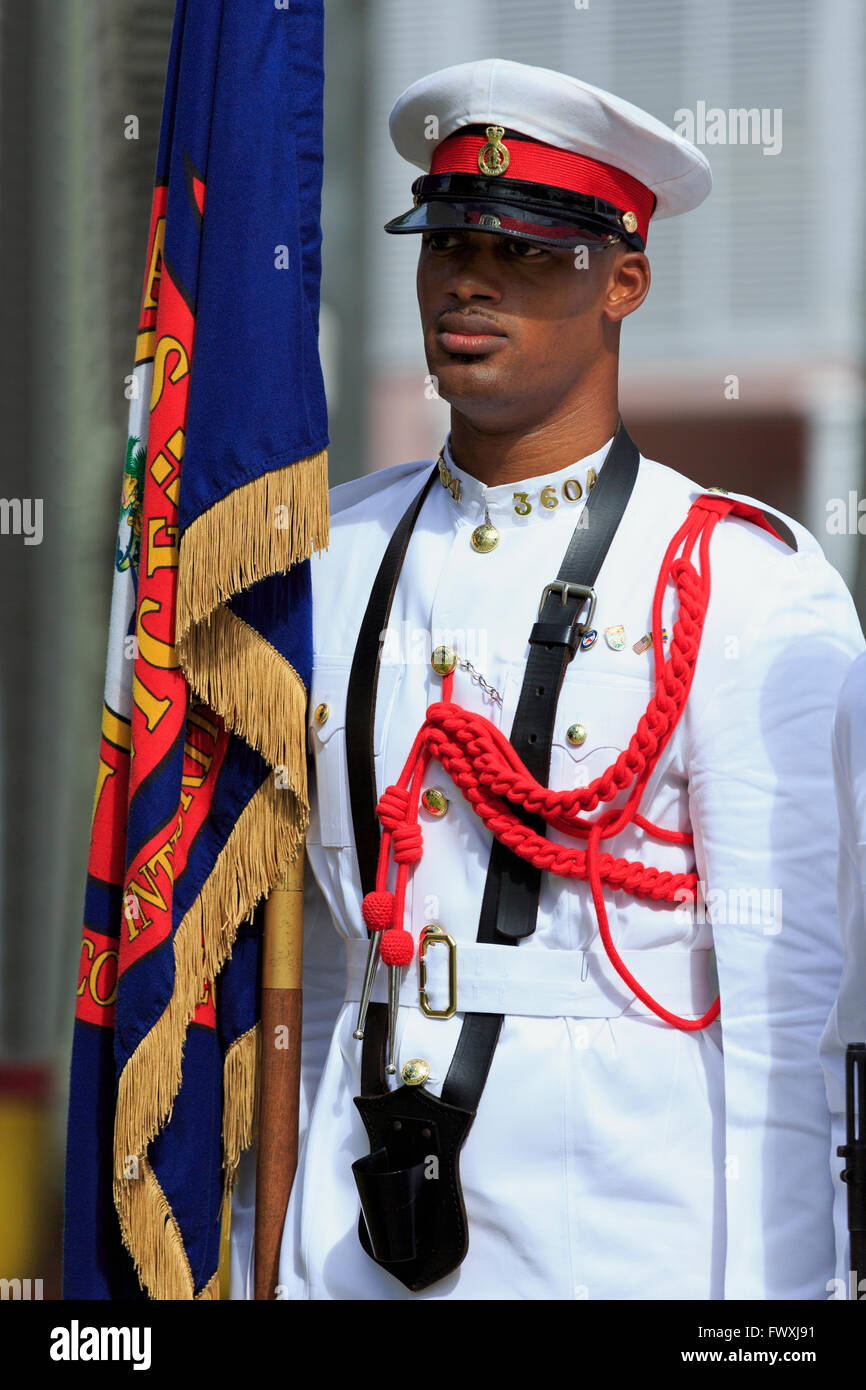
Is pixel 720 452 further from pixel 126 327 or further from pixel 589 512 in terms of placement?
pixel 589 512

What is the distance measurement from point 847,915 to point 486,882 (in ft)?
1.67

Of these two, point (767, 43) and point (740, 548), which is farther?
point (767, 43)

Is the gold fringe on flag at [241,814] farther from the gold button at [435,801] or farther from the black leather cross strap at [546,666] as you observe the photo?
the black leather cross strap at [546,666]

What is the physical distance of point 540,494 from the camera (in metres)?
2.32

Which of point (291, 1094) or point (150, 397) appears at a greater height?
point (150, 397)

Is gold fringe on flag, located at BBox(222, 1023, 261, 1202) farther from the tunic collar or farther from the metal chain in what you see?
the tunic collar

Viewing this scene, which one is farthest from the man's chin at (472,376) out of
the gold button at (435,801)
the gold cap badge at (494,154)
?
the gold button at (435,801)

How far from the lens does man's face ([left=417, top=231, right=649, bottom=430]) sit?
2230mm

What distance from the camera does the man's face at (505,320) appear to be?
7.32 ft

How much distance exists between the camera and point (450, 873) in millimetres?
Answer: 2188

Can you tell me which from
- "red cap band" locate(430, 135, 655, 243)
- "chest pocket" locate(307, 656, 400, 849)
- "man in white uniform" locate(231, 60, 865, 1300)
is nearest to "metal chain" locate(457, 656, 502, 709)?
"man in white uniform" locate(231, 60, 865, 1300)

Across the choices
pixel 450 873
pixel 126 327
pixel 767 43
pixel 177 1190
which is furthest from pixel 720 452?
pixel 177 1190

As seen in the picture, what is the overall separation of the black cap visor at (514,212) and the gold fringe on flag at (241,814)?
361 millimetres
